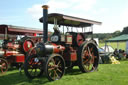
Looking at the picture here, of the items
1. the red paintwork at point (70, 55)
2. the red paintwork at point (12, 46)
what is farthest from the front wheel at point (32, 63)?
the red paintwork at point (12, 46)

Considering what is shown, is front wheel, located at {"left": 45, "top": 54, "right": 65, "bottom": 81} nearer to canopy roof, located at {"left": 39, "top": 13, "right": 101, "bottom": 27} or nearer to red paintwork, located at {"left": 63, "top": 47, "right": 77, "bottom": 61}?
red paintwork, located at {"left": 63, "top": 47, "right": 77, "bottom": 61}

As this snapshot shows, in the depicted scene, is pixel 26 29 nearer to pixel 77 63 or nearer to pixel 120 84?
pixel 77 63

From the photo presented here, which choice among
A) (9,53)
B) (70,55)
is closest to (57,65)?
(70,55)

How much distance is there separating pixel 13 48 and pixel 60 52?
3.50 m

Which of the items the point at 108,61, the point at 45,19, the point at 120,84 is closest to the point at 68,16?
the point at 45,19

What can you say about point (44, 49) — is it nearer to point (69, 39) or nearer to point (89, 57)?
point (69, 39)

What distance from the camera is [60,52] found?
581 cm

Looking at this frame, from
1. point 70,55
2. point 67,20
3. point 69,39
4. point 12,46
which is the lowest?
point 70,55

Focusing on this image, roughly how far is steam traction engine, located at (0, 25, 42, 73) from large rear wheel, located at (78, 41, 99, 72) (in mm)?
3271

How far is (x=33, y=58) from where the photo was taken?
5.56m

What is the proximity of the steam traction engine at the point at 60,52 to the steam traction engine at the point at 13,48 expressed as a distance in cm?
178

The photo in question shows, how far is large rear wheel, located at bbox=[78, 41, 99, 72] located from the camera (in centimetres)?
595

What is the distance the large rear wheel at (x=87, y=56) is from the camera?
5.95 meters

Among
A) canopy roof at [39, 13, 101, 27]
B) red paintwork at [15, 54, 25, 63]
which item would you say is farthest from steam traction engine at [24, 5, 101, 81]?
red paintwork at [15, 54, 25, 63]
